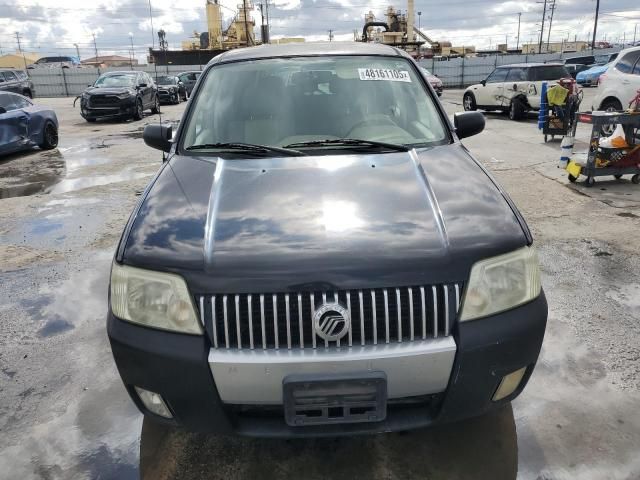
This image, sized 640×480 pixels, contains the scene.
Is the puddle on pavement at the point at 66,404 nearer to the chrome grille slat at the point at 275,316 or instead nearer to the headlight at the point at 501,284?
the chrome grille slat at the point at 275,316

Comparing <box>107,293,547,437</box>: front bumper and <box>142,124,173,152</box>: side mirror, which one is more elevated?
<box>142,124,173,152</box>: side mirror

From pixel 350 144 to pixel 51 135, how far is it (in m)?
11.2

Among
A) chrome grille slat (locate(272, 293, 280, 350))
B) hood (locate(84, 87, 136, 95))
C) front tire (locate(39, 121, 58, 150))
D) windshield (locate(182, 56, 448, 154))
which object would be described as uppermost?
windshield (locate(182, 56, 448, 154))

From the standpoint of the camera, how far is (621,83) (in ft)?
35.9

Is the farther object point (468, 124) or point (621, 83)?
point (621, 83)

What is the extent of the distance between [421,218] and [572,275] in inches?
110

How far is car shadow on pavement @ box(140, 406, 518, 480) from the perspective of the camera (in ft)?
7.30

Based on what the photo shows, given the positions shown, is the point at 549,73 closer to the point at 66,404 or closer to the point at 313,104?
the point at 313,104

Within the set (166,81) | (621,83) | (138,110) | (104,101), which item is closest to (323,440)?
(621,83)

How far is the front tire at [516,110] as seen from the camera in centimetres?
1484

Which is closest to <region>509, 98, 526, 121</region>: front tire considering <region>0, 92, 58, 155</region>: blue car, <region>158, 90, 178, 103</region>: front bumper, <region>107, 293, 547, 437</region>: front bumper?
<region>0, 92, 58, 155</region>: blue car

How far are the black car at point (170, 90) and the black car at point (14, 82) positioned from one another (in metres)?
5.44

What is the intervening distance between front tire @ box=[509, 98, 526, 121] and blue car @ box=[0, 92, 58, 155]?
1221cm

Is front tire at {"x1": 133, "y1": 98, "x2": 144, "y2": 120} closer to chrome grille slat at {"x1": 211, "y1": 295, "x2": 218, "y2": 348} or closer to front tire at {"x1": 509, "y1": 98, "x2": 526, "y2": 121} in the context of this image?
front tire at {"x1": 509, "y1": 98, "x2": 526, "y2": 121}
